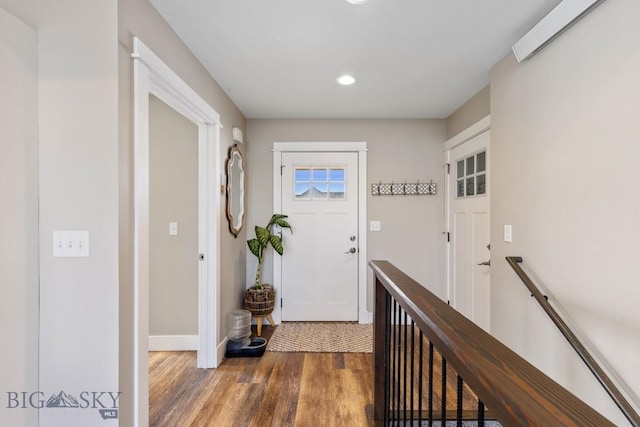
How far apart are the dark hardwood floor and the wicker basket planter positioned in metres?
0.48

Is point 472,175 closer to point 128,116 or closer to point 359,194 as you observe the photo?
point 359,194

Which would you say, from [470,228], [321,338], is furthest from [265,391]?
[470,228]

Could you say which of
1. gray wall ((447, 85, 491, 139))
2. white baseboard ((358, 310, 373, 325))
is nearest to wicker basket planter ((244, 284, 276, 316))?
white baseboard ((358, 310, 373, 325))

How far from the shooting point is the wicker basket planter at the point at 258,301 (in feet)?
10.3

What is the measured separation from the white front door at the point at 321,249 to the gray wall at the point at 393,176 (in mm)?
189

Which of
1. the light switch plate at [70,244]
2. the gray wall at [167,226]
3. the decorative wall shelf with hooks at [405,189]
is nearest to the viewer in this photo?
the light switch plate at [70,244]

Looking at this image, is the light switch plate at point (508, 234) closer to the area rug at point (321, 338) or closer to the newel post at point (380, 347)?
the newel post at point (380, 347)

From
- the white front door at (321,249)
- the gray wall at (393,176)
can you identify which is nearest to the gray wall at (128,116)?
the gray wall at (393,176)

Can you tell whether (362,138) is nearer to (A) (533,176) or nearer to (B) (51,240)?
(A) (533,176)

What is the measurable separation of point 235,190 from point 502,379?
2930 mm

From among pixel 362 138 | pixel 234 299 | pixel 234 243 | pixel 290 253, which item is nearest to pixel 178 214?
pixel 234 243

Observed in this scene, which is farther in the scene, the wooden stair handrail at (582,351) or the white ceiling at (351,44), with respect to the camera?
the white ceiling at (351,44)

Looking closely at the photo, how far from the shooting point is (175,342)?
2848 millimetres

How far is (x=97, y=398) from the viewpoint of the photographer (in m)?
1.38
